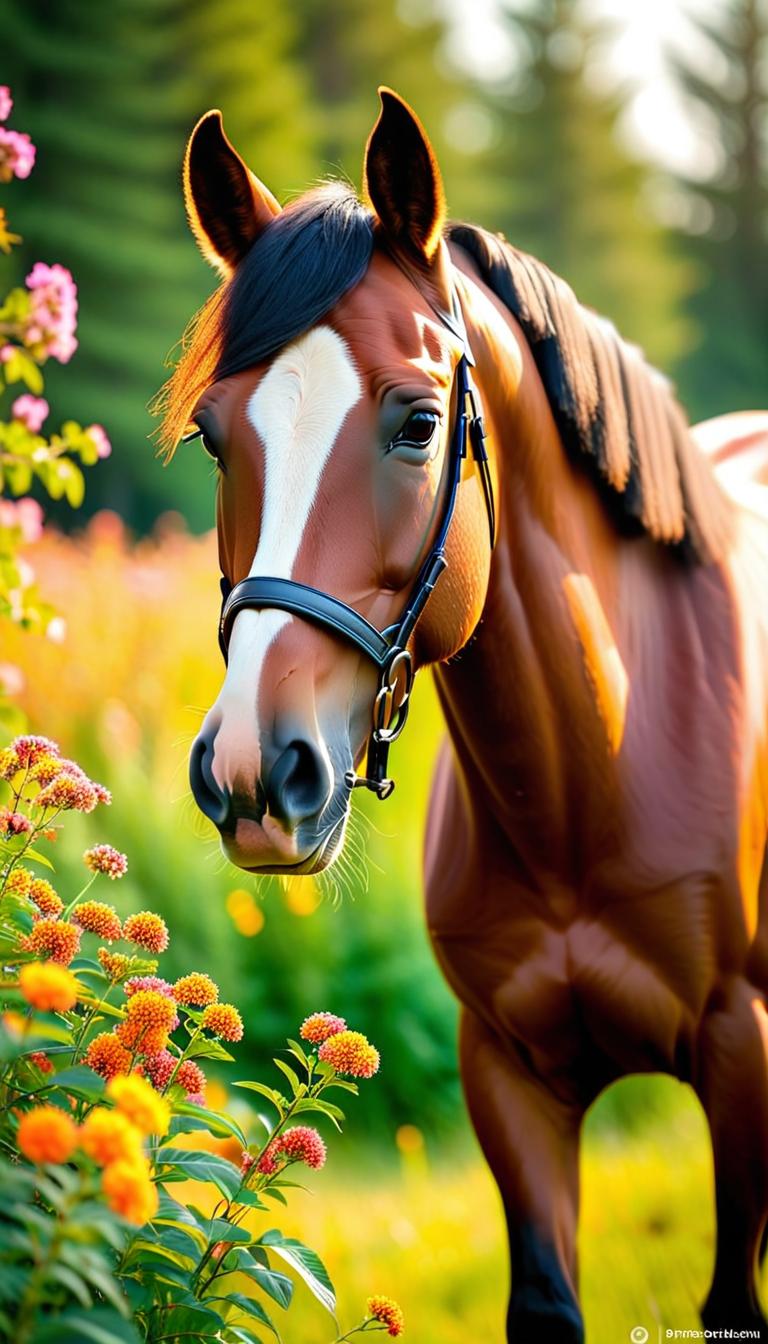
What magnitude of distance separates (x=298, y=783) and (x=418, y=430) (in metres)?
0.52

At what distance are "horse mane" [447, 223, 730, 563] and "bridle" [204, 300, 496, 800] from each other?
28 cm

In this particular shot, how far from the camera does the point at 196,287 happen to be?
854 inches

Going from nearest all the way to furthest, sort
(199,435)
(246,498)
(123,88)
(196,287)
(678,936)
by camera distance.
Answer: (246,498)
(199,435)
(678,936)
(123,88)
(196,287)

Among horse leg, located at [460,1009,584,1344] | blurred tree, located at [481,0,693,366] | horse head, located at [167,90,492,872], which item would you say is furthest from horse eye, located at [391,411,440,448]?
blurred tree, located at [481,0,693,366]

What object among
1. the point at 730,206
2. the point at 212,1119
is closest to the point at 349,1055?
the point at 212,1119

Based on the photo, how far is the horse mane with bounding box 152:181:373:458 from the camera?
1.87 m

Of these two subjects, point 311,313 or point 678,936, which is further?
point 678,936

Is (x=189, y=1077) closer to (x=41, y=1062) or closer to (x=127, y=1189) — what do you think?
(x=41, y=1062)

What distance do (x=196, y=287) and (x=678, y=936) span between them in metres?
20.7

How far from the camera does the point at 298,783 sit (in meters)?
1.70

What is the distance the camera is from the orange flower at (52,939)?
64.1 inches

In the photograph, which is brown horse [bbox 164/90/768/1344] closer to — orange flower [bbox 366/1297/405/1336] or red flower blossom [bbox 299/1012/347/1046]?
red flower blossom [bbox 299/1012/347/1046]

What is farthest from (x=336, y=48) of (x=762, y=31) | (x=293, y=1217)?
(x=293, y=1217)

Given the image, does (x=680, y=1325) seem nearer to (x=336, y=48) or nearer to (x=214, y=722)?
(x=214, y=722)
